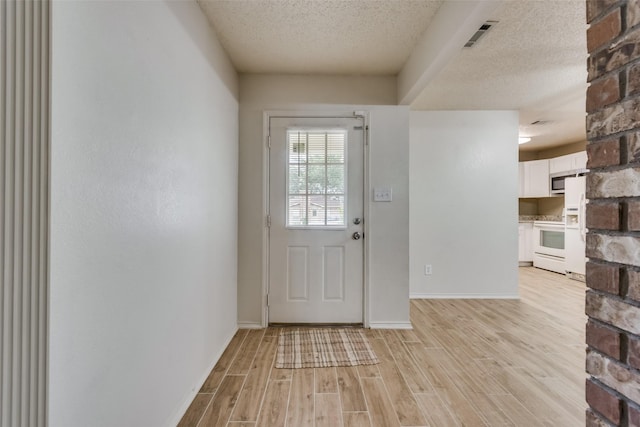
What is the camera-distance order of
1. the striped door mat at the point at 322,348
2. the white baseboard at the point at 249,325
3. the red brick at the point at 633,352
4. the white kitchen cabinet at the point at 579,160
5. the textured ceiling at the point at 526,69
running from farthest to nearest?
the white kitchen cabinet at the point at 579,160, the white baseboard at the point at 249,325, the striped door mat at the point at 322,348, the textured ceiling at the point at 526,69, the red brick at the point at 633,352

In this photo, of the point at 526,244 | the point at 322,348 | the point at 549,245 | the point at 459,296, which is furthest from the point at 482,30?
the point at 526,244

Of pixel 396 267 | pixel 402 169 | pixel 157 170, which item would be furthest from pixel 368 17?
pixel 396 267

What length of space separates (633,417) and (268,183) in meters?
2.60

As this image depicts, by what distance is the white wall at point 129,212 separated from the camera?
86cm

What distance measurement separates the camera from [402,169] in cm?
283

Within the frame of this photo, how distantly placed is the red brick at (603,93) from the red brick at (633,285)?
44 centimetres

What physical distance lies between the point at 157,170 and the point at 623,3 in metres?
1.68

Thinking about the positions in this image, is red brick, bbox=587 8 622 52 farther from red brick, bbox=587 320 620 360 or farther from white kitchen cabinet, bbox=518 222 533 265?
white kitchen cabinet, bbox=518 222 533 265

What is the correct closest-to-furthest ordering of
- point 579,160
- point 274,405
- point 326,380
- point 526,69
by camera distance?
point 274,405, point 326,380, point 526,69, point 579,160

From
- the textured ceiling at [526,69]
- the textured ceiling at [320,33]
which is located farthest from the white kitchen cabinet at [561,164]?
the textured ceiling at [320,33]

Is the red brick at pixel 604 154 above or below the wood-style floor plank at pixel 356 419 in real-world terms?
above

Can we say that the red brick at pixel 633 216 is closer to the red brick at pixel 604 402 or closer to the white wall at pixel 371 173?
the red brick at pixel 604 402

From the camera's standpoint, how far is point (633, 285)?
0.69 metres

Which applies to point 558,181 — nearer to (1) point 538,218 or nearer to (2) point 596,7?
(1) point 538,218
